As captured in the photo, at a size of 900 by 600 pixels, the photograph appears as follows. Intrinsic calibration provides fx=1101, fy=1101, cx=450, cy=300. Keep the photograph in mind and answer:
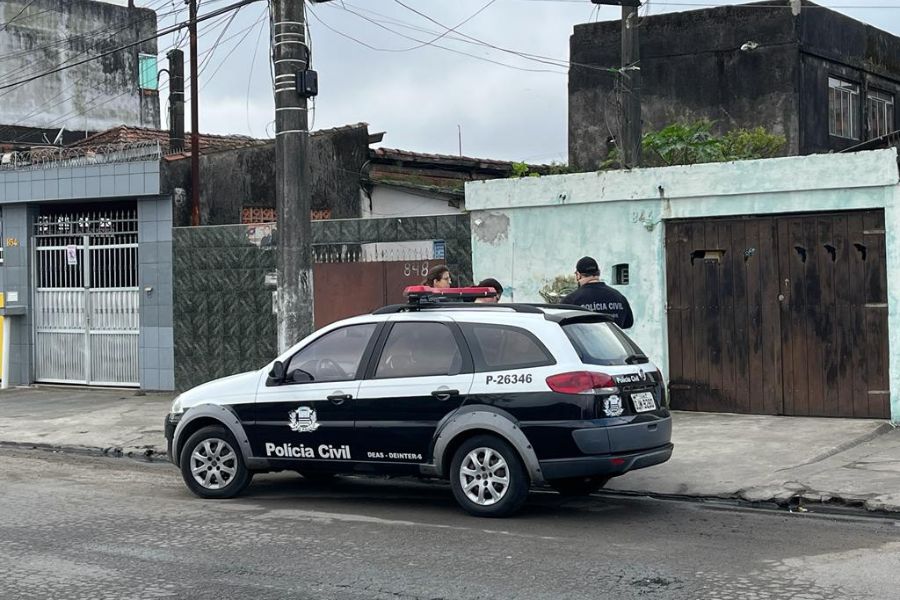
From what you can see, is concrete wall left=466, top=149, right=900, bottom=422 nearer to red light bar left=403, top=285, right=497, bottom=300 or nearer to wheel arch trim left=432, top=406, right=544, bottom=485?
red light bar left=403, top=285, right=497, bottom=300

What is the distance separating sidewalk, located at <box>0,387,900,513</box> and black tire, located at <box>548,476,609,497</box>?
30cm

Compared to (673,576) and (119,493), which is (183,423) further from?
(673,576)

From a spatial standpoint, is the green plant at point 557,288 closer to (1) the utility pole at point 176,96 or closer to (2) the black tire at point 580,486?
(2) the black tire at point 580,486

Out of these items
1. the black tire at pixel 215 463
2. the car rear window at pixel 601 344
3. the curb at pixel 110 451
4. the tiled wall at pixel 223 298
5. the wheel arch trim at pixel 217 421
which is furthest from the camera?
the tiled wall at pixel 223 298

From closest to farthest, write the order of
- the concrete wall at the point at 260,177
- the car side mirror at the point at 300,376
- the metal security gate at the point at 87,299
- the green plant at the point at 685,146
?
the car side mirror at the point at 300,376 → the green plant at the point at 685,146 → the metal security gate at the point at 87,299 → the concrete wall at the point at 260,177

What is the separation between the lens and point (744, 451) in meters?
10.4

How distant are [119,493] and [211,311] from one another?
7.31 m

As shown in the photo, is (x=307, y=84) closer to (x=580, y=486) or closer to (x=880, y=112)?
(x=580, y=486)

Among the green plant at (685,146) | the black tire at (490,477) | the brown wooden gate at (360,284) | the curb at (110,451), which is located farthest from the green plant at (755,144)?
the black tire at (490,477)

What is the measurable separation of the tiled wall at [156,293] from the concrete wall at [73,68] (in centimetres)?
1790

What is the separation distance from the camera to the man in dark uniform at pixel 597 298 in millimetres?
10312

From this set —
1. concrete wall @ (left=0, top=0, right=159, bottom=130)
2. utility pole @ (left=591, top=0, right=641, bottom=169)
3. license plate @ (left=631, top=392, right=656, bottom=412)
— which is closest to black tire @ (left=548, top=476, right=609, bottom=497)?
license plate @ (left=631, top=392, right=656, bottom=412)

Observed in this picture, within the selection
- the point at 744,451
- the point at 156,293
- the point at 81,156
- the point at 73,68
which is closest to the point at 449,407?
the point at 744,451

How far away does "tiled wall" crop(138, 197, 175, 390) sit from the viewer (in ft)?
56.2
